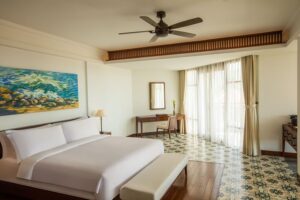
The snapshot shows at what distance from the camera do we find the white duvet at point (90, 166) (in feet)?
8.18

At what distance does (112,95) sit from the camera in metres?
6.22

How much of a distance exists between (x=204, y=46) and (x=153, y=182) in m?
3.47

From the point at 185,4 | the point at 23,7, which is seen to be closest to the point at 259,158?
the point at 185,4

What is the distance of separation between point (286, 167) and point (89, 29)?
4769mm

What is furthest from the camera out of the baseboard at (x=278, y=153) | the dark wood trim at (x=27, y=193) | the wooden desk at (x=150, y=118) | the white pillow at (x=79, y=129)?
the wooden desk at (x=150, y=118)

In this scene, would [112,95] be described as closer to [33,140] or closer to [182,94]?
[182,94]

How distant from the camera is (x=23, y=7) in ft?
9.50

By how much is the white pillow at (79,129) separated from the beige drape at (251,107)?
367 centimetres

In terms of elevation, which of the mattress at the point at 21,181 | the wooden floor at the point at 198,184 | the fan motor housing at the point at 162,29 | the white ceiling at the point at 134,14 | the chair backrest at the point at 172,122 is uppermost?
the white ceiling at the point at 134,14

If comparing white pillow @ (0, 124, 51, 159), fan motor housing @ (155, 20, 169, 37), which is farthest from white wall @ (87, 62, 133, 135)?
fan motor housing @ (155, 20, 169, 37)

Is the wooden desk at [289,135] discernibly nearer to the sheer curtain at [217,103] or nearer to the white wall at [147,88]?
the sheer curtain at [217,103]

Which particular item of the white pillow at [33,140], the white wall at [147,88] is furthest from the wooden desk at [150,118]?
the white pillow at [33,140]

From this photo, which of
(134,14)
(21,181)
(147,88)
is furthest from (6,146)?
(147,88)

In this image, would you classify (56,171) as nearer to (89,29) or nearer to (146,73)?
(89,29)
